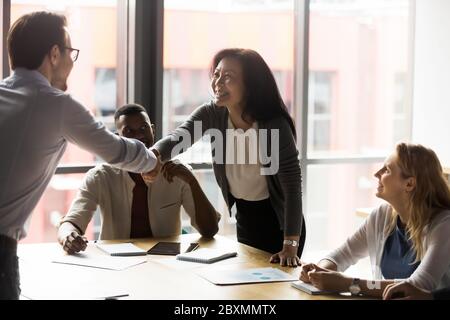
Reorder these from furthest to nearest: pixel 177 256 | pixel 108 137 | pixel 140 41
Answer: pixel 140 41 < pixel 177 256 < pixel 108 137

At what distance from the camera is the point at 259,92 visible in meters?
2.94

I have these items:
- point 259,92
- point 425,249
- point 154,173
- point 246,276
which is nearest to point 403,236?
point 425,249

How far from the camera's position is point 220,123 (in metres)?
3.11

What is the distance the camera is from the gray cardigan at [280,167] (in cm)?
283

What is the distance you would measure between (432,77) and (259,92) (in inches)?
91.4

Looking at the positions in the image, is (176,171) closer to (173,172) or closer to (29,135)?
(173,172)

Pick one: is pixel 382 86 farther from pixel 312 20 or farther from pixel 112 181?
pixel 112 181

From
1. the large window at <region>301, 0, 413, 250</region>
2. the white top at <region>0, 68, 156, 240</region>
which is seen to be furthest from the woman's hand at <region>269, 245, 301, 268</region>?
the large window at <region>301, 0, 413, 250</region>

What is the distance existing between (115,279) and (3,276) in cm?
58

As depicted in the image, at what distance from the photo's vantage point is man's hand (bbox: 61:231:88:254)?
277 cm

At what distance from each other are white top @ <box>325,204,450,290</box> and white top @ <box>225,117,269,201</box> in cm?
54

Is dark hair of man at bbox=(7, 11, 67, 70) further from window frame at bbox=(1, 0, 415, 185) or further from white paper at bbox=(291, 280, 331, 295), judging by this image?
window frame at bbox=(1, 0, 415, 185)

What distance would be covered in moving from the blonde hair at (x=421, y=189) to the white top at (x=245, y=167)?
2.28 ft

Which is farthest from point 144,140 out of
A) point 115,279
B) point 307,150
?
point 307,150
